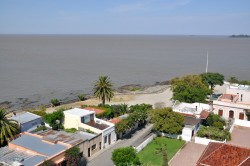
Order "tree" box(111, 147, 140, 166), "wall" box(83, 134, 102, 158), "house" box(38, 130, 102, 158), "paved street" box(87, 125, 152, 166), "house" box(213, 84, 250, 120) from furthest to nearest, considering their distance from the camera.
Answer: "house" box(213, 84, 250, 120), "wall" box(83, 134, 102, 158), "paved street" box(87, 125, 152, 166), "house" box(38, 130, 102, 158), "tree" box(111, 147, 140, 166)

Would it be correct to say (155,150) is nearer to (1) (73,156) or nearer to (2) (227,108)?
(1) (73,156)


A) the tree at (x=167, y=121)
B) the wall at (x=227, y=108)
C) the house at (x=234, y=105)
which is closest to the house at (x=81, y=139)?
the tree at (x=167, y=121)

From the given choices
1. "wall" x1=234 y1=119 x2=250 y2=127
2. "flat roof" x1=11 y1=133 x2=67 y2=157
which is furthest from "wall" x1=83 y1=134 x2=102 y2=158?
"wall" x1=234 y1=119 x2=250 y2=127

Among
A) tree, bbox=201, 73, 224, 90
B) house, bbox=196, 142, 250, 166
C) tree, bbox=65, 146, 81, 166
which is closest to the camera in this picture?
house, bbox=196, 142, 250, 166

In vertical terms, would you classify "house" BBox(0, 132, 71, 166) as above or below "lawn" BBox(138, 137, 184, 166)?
above

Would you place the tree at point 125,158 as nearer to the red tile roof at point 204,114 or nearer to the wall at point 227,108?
the red tile roof at point 204,114

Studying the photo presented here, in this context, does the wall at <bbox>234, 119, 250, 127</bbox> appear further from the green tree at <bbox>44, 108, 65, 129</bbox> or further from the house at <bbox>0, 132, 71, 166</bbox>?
the house at <bbox>0, 132, 71, 166</bbox>

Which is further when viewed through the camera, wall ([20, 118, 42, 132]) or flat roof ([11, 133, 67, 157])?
wall ([20, 118, 42, 132])
